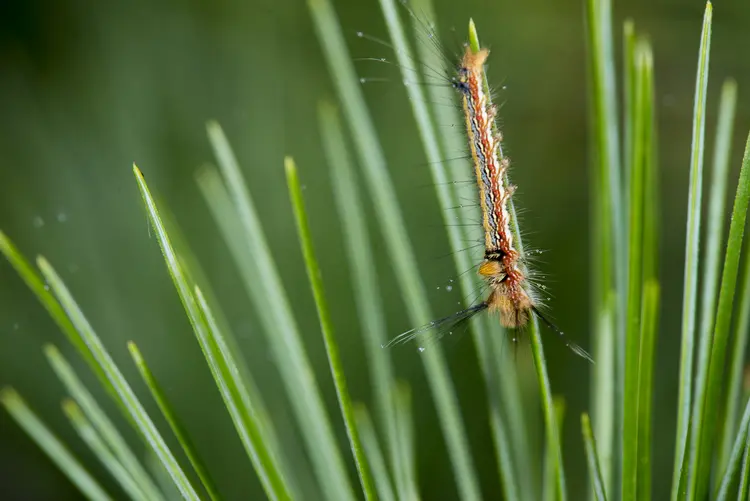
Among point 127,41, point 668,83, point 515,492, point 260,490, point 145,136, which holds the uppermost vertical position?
point 127,41

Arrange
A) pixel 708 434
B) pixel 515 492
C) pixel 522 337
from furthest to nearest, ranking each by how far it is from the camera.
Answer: pixel 522 337 < pixel 515 492 < pixel 708 434

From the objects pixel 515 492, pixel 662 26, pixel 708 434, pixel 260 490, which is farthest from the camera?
pixel 662 26

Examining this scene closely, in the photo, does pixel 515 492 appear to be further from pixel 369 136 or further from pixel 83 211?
pixel 83 211

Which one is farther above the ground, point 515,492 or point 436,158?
point 436,158

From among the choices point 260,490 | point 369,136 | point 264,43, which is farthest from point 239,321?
point 369,136

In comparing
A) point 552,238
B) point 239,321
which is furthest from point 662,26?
point 239,321

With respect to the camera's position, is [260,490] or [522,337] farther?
[260,490]

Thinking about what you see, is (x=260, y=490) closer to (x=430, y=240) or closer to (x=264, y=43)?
(x=430, y=240)
